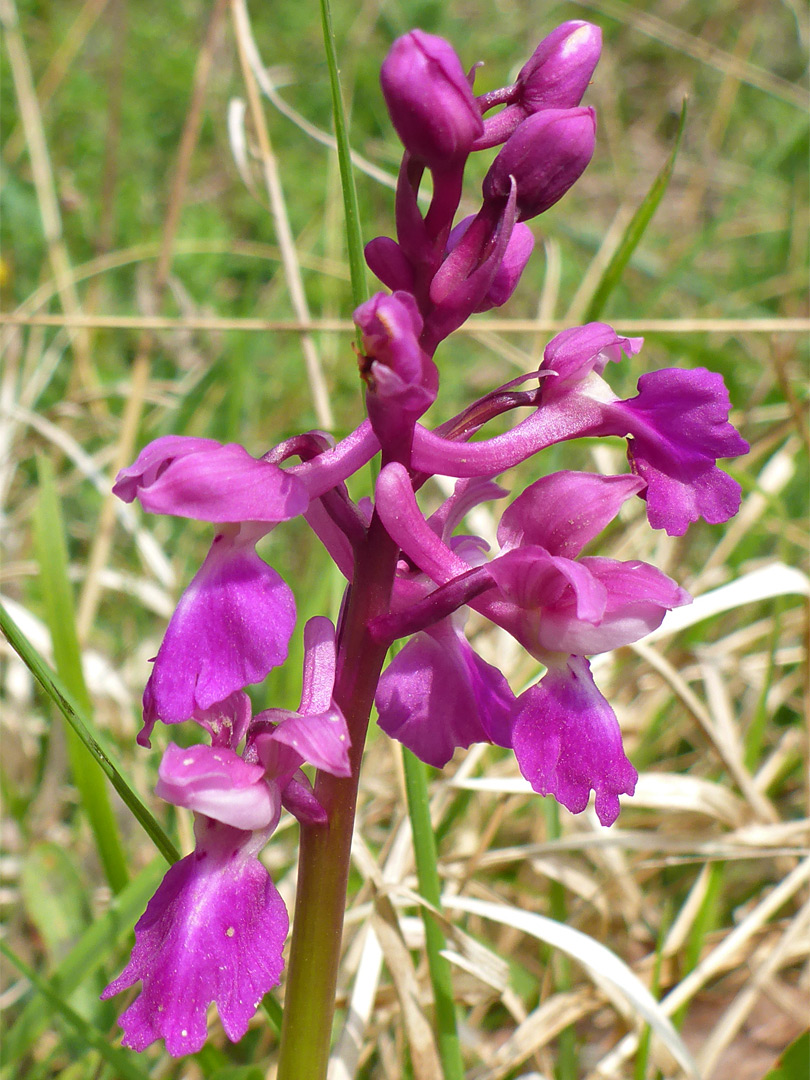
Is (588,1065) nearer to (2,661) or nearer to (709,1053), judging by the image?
(709,1053)

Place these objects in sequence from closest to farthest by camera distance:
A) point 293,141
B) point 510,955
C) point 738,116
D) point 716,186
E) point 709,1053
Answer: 1. point 709,1053
2. point 510,955
3. point 293,141
4. point 716,186
5. point 738,116

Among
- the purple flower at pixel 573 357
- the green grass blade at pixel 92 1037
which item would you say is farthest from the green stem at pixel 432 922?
the purple flower at pixel 573 357

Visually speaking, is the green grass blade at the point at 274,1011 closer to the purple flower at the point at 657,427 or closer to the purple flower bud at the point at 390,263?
the purple flower at the point at 657,427

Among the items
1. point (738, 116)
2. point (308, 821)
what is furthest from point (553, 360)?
point (738, 116)

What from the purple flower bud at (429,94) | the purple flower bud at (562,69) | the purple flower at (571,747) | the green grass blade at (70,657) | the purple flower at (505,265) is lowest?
the green grass blade at (70,657)

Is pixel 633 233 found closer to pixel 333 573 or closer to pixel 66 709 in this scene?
pixel 333 573
